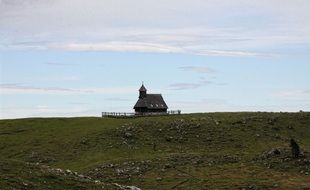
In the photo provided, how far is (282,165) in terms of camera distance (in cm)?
6831

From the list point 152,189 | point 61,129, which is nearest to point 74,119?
point 61,129

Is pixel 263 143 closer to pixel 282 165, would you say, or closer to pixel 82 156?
pixel 282 165

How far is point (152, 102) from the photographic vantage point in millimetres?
118938

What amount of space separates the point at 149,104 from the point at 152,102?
1245 mm

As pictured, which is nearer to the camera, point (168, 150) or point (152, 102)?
point (168, 150)

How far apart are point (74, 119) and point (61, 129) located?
943 centimetres

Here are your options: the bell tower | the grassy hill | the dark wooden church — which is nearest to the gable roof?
the dark wooden church

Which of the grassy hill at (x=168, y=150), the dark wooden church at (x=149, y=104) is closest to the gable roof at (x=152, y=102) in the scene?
the dark wooden church at (x=149, y=104)

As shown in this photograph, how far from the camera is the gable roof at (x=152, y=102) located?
385 feet

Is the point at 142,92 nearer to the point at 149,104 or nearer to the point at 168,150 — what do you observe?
the point at 149,104

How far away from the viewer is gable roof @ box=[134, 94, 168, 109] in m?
117

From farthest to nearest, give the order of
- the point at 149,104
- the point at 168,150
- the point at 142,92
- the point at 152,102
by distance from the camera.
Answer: the point at 152,102, the point at 142,92, the point at 149,104, the point at 168,150

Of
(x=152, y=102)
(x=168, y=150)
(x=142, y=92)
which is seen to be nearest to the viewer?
(x=168, y=150)

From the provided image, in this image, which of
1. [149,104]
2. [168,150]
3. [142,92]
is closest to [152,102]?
[149,104]
